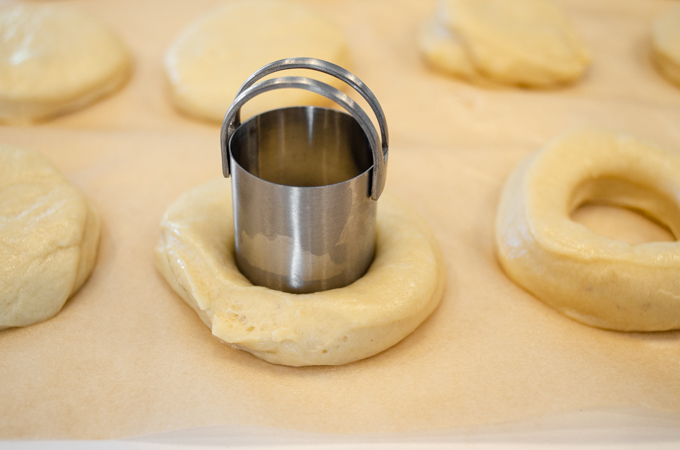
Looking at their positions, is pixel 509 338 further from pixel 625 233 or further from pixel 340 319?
pixel 625 233

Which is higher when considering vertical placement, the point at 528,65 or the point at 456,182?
the point at 528,65

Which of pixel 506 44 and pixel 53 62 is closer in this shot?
pixel 53 62

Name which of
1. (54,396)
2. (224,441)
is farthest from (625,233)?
(54,396)

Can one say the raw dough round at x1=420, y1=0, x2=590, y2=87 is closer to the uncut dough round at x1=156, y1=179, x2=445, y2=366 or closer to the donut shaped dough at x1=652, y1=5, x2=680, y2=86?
the donut shaped dough at x1=652, y1=5, x2=680, y2=86

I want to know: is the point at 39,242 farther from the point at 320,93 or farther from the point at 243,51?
the point at 243,51

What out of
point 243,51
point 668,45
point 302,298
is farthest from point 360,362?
point 668,45

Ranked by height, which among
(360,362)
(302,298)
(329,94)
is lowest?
(360,362)
